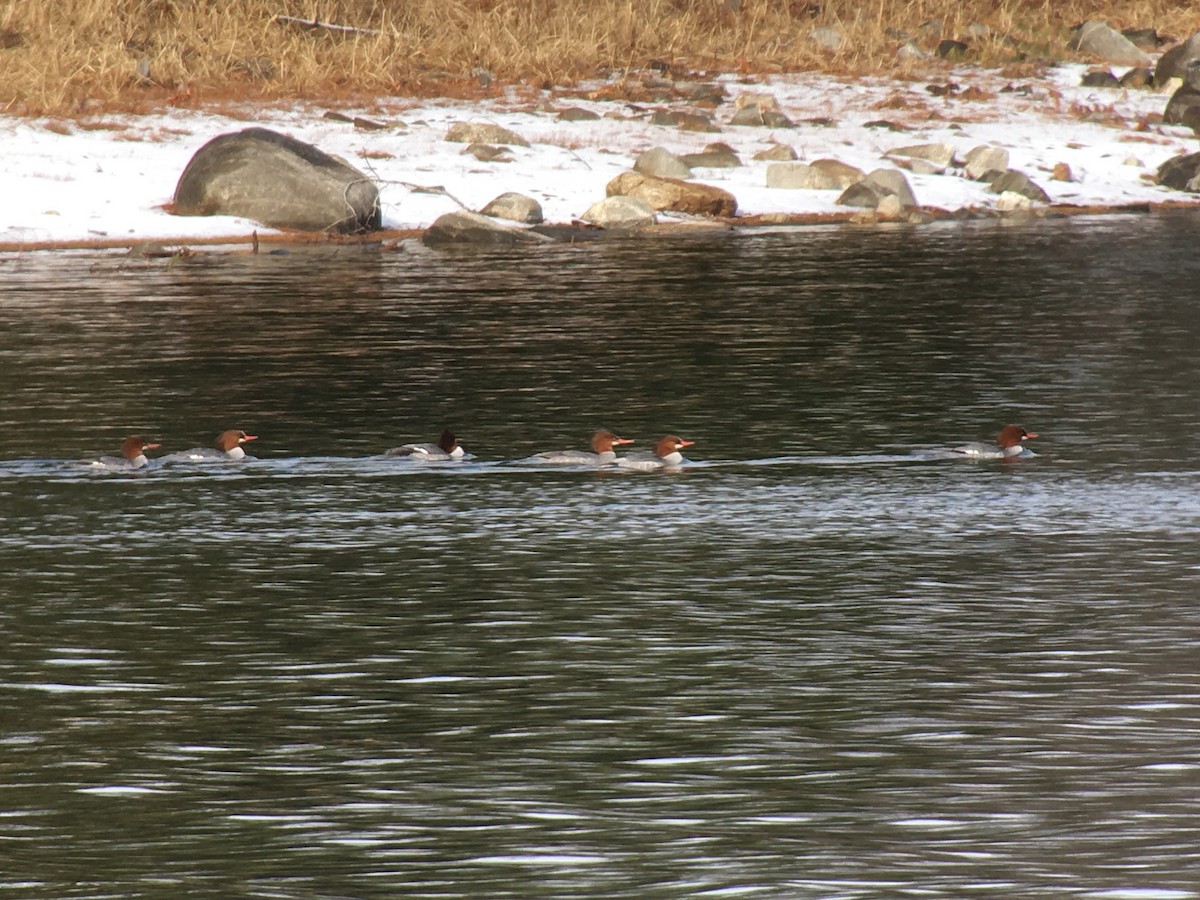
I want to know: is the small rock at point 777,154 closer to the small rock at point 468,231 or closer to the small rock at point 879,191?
the small rock at point 879,191

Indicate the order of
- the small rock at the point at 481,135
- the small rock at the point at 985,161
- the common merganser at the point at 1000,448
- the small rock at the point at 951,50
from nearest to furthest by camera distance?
the common merganser at the point at 1000,448 → the small rock at the point at 481,135 → the small rock at the point at 985,161 → the small rock at the point at 951,50

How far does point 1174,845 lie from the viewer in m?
7.43

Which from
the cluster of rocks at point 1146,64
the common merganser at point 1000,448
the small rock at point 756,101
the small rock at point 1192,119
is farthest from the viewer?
the cluster of rocks at point 1146,64

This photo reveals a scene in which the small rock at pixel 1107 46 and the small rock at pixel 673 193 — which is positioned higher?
the small rock at pixel 1107 46

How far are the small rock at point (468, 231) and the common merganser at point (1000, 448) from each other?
65.5ft

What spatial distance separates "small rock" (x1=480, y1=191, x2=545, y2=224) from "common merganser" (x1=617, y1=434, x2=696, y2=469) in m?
20.9

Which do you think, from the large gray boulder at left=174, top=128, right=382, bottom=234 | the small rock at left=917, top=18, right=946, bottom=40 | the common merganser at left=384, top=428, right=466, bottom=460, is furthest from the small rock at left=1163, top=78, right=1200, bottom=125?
the common merganser at left=384, top=428, right=466, bottom=460

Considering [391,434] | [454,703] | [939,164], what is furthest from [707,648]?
[939,164]

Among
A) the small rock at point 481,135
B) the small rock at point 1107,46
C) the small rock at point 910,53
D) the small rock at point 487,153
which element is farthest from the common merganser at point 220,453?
the small rock at point 1107,46

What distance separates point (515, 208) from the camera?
36531 millimetres

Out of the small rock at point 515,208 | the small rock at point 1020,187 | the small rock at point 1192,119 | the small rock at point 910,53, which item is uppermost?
the small rock at point 910,53

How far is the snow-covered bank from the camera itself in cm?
3584

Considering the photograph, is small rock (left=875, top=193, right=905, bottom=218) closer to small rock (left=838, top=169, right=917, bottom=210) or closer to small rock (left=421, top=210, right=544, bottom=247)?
small rock (left=838, top=169, right=917, bottom=210)

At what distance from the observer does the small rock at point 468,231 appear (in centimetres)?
3528
